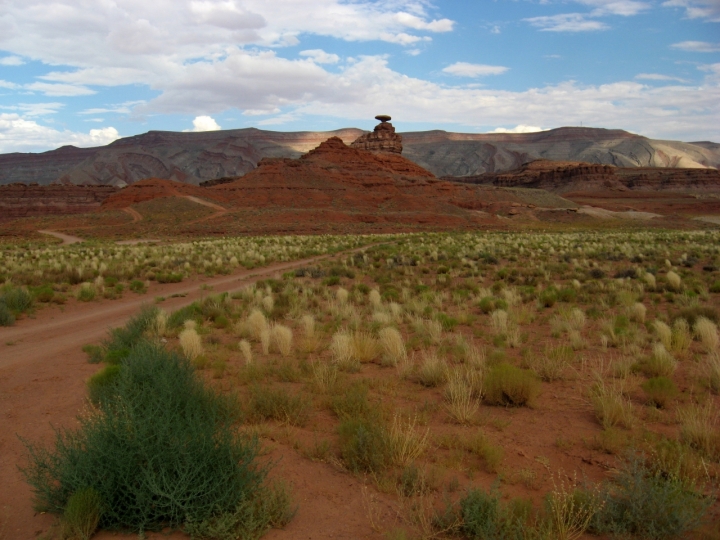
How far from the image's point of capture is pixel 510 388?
647 centimetres

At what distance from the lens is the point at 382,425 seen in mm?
5312

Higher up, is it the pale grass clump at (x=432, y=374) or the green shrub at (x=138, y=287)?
the pale grass clump at (x=432, y=374)

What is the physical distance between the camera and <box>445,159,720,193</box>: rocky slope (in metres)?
109

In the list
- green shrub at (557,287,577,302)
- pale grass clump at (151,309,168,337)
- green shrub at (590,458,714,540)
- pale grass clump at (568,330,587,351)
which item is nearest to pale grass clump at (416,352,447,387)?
pale grass clump at (568,330,587,351)

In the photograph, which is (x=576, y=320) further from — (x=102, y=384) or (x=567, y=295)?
(x=102, y=384)

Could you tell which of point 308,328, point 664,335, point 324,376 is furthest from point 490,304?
point 324,376

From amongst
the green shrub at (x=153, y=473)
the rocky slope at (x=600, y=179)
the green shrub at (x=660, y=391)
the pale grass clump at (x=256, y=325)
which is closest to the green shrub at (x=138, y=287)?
the pale grass clump at (x=256, y=325)

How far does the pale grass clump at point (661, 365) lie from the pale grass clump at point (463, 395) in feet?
7.82

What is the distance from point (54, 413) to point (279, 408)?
265cm

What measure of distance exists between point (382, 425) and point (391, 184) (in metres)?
71.7

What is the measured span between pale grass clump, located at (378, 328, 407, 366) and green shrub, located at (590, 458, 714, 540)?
4200mm

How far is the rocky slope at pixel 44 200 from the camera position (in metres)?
83.4

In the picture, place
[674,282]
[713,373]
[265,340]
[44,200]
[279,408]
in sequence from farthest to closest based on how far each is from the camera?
1. [44,200]
2. [674,282]
3. [265,340]
4. [713,373]
5. [279,408]

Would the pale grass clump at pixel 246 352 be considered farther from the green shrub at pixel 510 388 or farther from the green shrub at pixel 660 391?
the green shrub at pixel 660 391
